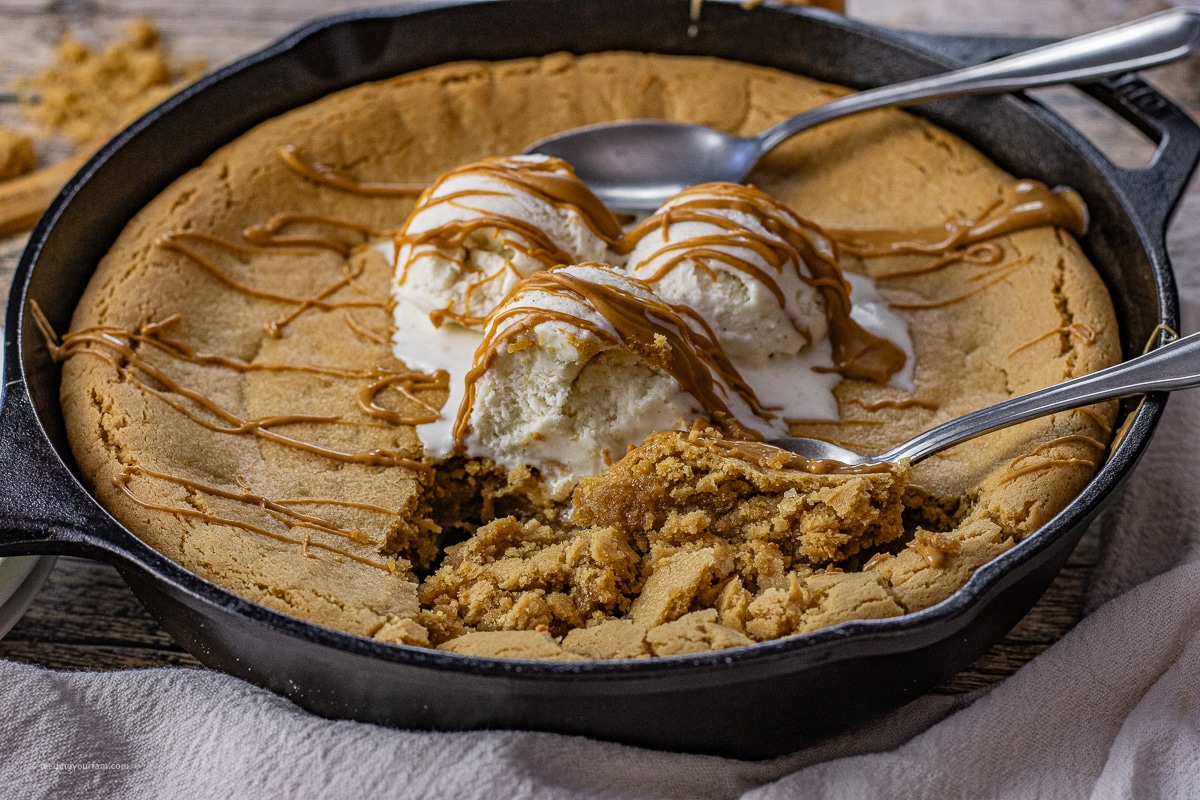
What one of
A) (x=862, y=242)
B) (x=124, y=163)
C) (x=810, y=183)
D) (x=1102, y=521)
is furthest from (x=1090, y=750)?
(x=124, y=163)

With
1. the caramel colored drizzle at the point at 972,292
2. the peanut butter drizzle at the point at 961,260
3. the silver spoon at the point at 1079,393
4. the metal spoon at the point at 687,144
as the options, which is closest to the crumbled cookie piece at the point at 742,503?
the silver spoon at the point at 1079,393

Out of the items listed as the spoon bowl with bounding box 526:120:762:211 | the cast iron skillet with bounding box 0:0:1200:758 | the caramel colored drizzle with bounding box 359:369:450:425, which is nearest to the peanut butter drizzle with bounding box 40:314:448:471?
the caramel colored drizzle with bounding box 359:369:450:425

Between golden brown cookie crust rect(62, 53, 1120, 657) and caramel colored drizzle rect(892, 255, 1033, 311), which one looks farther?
caramel colored drizzle rect(892, 255, 1033, 311)

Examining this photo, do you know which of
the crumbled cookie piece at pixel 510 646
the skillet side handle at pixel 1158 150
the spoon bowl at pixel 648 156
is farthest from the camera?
the spoon bowl at pixel 648 156

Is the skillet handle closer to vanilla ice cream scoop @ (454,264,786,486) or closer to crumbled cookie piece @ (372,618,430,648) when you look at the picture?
vanilla ice cream scoop @ (454,264,786,486)

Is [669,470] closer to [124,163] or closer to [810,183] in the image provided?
[810,183]

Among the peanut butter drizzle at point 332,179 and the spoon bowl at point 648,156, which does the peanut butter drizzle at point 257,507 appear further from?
the spoon bowl at point 648,156

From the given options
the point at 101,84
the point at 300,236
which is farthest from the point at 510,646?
the point at 101,84

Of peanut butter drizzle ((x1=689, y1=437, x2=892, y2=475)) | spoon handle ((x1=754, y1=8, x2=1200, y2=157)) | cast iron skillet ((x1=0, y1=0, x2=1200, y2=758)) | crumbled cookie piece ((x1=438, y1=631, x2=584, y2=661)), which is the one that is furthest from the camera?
spoon handle ((x1=754, y1=8, x2=1200, y2=157))
